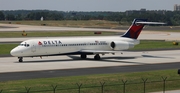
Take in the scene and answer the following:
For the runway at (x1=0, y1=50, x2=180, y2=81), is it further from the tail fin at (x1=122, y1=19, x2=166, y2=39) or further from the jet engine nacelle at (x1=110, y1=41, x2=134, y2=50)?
the tail fin at (x1=122, y1=19, x2=166, y2=39)

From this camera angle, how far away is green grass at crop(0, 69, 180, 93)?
38094mm

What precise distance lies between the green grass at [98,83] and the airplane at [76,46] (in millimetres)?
14621

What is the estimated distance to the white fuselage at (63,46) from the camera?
2317 inches

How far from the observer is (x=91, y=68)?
5366cm

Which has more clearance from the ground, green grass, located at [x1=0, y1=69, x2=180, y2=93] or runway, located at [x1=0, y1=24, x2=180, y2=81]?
green grass, located at [x1=0, y1=69, x2=180, y2=93]

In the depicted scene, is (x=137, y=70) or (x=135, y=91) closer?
(x=135, y=91)

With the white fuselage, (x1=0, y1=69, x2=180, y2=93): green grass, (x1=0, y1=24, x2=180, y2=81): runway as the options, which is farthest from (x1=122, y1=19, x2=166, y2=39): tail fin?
(x1=0, y1=69, x2=180, y2=93): green grass

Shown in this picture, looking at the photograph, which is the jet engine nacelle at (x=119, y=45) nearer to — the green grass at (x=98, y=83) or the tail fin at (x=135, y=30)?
the tail fin at (x=135, y=30)

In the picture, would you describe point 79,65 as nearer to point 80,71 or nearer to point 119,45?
point 80,71

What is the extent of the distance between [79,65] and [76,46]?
660 centimetres

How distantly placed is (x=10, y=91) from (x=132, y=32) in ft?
117

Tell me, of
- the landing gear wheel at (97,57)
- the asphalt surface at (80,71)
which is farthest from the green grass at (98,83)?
the landing gear wheel at (97,57)

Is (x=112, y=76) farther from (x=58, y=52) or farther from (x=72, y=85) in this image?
(x=58, y=52)

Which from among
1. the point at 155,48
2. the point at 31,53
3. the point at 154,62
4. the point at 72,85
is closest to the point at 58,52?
the point at 31,53
